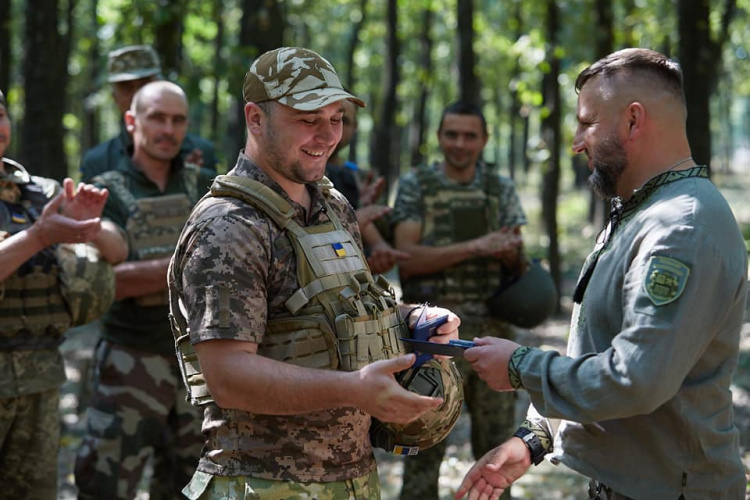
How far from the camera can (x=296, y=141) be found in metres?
2.87

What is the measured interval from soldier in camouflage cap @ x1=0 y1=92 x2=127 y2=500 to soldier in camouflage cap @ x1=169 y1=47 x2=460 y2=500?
1543 millimetres

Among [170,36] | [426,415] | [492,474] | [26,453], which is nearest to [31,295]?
[26,453]

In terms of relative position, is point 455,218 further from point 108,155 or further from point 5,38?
point 5,38

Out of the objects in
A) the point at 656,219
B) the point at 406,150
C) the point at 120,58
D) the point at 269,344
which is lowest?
the point at 406,150

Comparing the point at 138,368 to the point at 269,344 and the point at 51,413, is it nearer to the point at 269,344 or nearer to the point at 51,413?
the point at 51,413

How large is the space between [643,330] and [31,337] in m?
3.06

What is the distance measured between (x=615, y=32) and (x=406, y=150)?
42429mm

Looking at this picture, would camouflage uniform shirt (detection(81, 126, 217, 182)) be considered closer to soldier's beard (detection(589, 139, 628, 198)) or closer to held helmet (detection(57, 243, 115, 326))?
held helmet (detection(57, 243, 115, 326))

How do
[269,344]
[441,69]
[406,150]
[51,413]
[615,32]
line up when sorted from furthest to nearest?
[406,150] < [441,69] < [615,32] < [51,413] < [269,344]

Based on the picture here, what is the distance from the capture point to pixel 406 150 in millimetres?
55031

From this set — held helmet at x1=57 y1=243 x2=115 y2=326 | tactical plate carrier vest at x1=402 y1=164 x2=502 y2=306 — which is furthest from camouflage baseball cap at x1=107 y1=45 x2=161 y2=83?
held helmet at x1=57 y1=243 x2=115 y2=326

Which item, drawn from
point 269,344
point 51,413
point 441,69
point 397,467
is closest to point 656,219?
point 269,344

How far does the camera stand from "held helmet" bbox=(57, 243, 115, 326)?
14.2ft

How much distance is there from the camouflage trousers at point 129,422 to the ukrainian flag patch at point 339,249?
2329 millimetres
